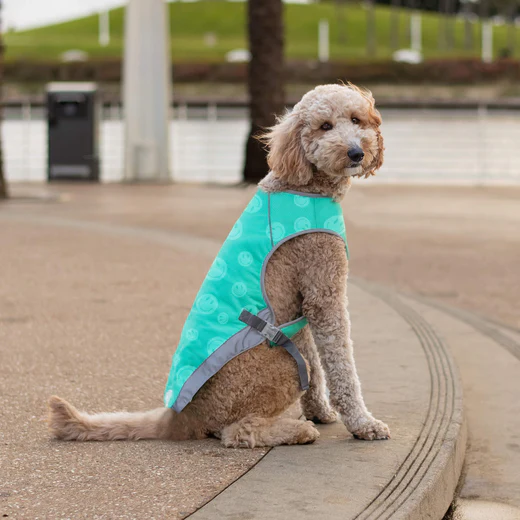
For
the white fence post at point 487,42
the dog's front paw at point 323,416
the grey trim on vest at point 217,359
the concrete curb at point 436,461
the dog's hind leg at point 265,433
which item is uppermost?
the white fence post at point 487,42

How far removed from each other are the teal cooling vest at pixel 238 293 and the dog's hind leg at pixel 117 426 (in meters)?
0.07

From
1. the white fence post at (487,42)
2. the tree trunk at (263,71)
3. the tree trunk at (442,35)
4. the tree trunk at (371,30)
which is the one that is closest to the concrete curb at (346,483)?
the tree trunk at (263,71)

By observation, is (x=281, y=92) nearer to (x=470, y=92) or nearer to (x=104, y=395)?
(x=104, y=395)

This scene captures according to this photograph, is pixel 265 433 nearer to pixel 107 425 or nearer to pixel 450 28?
pixel 107 425

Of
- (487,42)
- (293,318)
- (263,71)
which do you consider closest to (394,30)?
(487,42)

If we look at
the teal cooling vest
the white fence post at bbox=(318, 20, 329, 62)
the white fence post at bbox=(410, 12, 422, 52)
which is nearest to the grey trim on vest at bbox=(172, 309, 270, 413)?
the teal cooling vest

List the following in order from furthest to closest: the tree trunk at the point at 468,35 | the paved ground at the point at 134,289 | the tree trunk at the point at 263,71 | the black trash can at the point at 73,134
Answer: the tree trunk at the point at 468,35
the black trash can at the point at 73,134
the tree trunk at the point at 263,71
the paved ground at the point at 134,289

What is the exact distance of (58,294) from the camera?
25.0 ft

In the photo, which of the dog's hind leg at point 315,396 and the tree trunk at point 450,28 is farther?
the tree trunk at point 450,28

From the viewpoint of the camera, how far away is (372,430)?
416 centimetres

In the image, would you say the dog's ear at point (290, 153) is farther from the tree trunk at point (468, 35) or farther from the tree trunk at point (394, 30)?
the tree trunk at point (468, 35)

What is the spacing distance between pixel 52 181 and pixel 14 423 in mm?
16991

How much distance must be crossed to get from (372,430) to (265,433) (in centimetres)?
43

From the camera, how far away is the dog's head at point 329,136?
400 cm
